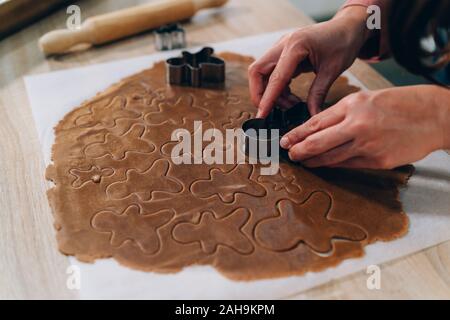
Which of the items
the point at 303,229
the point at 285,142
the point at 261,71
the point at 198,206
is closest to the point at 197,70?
the point at 261,71

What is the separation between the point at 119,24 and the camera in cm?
181

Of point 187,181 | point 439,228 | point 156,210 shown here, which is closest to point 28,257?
point 156,210

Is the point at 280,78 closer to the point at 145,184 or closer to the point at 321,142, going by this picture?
the point at 321,142

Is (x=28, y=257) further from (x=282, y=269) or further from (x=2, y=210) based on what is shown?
(x=282, y=269)

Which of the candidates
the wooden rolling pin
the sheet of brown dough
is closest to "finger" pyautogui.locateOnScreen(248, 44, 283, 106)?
the sheet of brown dough

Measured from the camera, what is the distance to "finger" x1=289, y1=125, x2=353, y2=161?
115 centimetres

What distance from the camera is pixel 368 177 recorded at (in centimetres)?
125

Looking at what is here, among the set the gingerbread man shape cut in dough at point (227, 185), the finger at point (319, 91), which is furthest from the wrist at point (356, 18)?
the gingerbread man shape cut in dough at point (227, 185)

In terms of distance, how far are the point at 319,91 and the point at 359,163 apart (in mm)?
254

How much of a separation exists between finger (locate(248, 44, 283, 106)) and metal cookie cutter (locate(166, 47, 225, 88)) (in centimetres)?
17

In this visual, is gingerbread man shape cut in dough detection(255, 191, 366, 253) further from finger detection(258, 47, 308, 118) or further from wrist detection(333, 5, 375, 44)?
wrist detection(333, 5, 375, 44)

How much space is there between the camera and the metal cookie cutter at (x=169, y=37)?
1.76 meters

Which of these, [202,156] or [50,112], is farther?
[50,112]

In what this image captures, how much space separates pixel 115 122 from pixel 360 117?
653mm
